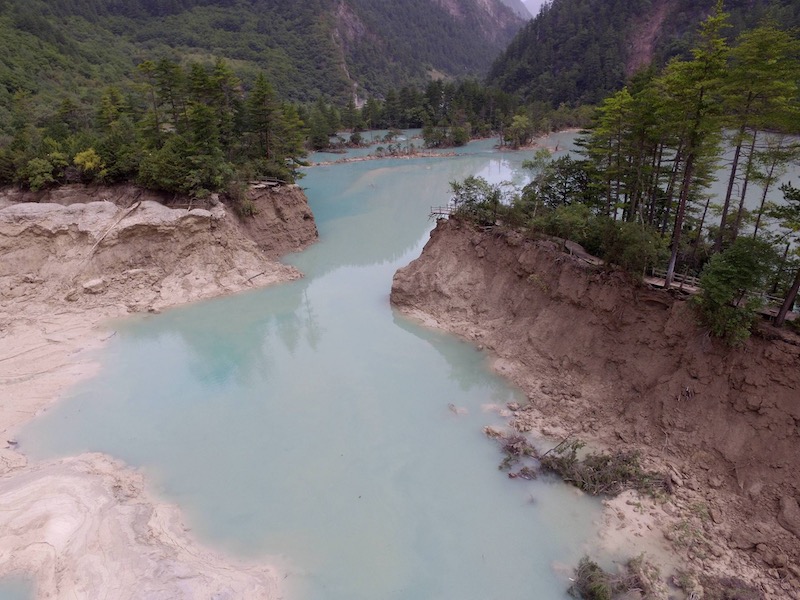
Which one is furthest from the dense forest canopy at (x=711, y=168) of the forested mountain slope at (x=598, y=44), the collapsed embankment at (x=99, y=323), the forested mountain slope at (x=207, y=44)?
the forested mountain slope at (x=598, y=44)

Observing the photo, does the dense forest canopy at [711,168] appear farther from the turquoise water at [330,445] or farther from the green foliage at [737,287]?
the turquoise water at [330,445]

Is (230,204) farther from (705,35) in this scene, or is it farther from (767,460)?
(767,460)

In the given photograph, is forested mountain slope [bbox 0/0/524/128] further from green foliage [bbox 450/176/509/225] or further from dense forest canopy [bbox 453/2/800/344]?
dense forest canopy [bbox 453/2/800/344]

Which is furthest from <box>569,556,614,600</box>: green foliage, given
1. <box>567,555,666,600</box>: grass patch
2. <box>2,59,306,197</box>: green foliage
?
<box>2,59,306,197</box>: green foliage

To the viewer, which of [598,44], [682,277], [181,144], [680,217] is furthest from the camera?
[598,44]

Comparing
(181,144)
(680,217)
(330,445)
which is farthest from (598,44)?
(330,445)

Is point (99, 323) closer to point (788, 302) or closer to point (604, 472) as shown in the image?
point (604, 472)
